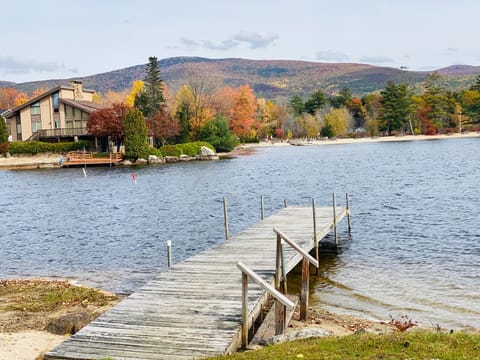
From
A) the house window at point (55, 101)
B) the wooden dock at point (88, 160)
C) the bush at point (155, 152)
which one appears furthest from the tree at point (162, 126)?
the house window at point (55, 101)

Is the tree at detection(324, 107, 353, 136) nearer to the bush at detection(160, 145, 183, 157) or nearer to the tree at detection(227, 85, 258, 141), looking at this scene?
the tree at detection(227, 85, 258, 141)

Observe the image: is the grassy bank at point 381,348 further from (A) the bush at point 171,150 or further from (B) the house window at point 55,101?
(B) the house window at point 55,101

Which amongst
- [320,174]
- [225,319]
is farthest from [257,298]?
[320,174]

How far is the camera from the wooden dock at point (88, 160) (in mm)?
68875

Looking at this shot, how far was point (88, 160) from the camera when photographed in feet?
227

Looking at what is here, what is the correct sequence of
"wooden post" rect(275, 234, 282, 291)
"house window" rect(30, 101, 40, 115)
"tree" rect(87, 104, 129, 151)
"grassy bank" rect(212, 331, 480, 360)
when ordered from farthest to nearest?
1. "house window" rect(30, 101, 40, 115)
2. "tree" rect(87, 104, 129, 151)
3. "wooden post" rect(275, 234, 282, 291)
4. "grassy bank" rect(212, 331, 480, 360)

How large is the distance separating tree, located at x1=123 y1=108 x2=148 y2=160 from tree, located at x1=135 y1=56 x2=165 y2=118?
1303cm

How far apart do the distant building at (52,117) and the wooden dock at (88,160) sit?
559 centimetres

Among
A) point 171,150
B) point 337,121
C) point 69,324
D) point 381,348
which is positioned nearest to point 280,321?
point 381,348

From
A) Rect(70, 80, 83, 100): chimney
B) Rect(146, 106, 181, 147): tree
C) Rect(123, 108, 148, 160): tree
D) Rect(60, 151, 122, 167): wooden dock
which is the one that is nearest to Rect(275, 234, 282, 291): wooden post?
Rect(123, 108, 148, 160): tree

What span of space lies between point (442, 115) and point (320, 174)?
259ft

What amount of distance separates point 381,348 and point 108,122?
67.2m

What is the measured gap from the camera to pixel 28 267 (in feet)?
59.7

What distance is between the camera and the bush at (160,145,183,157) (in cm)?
7381
